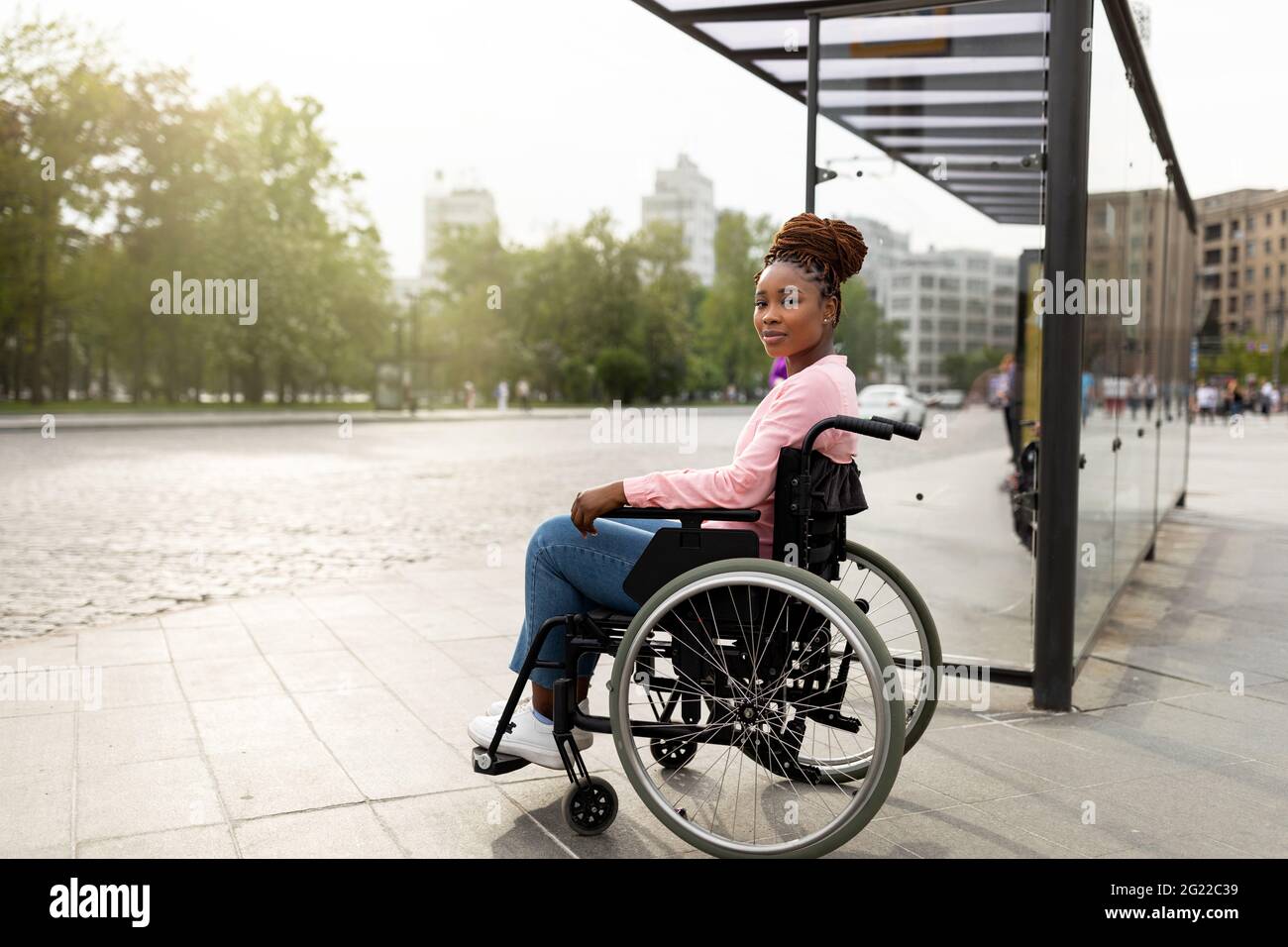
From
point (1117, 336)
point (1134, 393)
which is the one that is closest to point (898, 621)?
point (1117, 336)

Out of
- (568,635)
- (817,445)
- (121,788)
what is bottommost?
(121,788)

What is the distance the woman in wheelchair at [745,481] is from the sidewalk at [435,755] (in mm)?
A: 443

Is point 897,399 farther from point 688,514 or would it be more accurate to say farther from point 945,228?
point 688,514

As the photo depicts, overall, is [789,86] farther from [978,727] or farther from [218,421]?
[218,421]

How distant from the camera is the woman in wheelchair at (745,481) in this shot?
121 inches

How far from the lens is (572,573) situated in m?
3.22

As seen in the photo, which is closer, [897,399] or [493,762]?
[493,762]

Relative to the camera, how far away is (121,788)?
3.62 metres

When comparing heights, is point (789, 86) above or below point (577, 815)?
above

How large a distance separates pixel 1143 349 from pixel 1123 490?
167cm

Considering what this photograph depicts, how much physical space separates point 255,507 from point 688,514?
1009cm

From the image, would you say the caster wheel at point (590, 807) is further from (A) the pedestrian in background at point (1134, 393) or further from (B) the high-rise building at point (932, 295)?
(A) the pedestrian in background at point (1134, 393)

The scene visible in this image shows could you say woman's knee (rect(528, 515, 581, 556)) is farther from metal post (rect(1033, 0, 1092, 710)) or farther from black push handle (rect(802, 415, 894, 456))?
metal post (rect(1033, 0, 1092, 710))

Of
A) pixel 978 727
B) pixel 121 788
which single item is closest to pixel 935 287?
pixel 978 727
